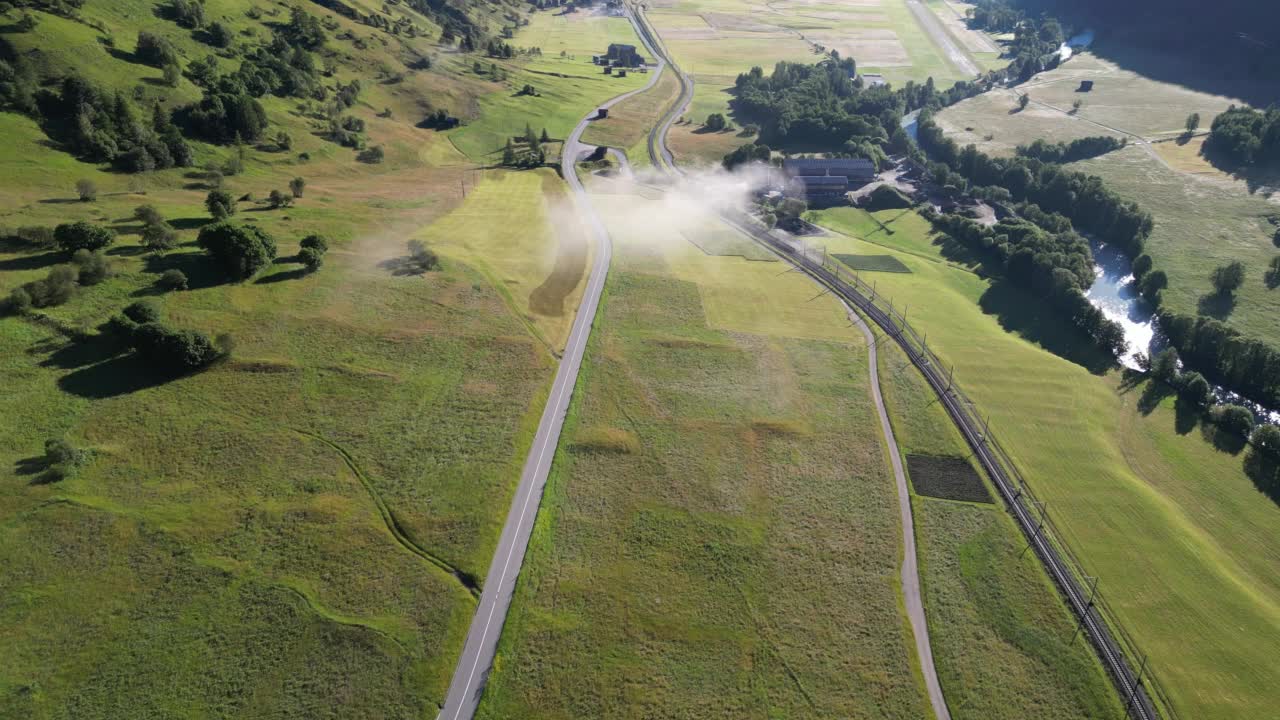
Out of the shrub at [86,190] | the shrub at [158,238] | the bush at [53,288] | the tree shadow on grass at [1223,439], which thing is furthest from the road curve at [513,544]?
the tree shadow on grass at [1223,439]

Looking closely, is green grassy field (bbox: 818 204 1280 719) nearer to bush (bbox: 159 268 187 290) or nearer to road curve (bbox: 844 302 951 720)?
road curve (bbox: 844 302 951 720)

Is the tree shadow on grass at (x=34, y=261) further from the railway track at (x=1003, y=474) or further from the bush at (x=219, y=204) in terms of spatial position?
the railway track at (x=1003, y=474)

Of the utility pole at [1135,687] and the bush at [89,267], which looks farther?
the bush at [89,267]

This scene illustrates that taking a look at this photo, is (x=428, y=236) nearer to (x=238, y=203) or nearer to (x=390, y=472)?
(x=238, y=203)

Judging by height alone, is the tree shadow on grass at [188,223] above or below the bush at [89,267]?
above

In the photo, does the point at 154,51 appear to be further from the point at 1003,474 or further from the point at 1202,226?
the point at 1202,226

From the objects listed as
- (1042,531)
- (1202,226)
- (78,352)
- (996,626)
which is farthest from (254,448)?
(1202,226)
